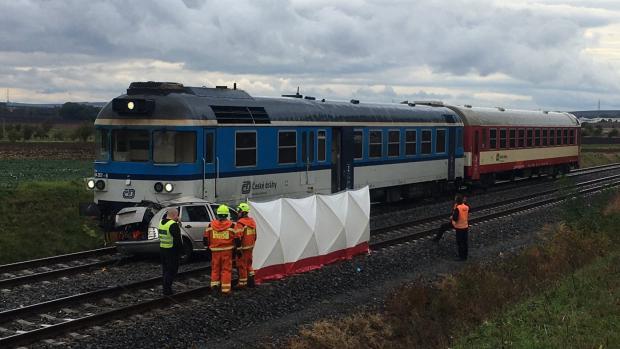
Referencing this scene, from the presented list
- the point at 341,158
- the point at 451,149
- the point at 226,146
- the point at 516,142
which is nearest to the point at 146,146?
the point at 226,146

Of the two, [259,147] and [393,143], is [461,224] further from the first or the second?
[393,143]

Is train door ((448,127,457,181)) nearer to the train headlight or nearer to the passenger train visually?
the passenger train

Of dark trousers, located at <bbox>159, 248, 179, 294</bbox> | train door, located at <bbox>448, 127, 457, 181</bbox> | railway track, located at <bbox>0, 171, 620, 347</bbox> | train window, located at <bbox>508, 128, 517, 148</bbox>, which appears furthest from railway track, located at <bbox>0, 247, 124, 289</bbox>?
train window, located at <bbox>508, 128, 517, 148</bbox>

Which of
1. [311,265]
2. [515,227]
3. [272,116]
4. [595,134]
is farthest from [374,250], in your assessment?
[595,134]

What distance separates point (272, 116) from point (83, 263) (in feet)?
19.2

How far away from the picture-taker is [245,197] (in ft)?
59.0

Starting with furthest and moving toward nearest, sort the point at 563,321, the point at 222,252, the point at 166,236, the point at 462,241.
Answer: the point at 462,241 < the point at 222,252 < the point at 166,236 < the point at 563,321

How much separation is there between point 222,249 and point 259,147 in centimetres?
589

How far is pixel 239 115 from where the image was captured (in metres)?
17.9

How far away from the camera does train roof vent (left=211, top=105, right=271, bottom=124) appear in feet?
56.9

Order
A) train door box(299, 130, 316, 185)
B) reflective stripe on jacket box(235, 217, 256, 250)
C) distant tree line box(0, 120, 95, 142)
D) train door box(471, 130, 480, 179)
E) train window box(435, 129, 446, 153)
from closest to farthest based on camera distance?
reflective stripe on jacket box(235, 217, 256, 250), train door box(299, 130, 316, 185), train window box(435, 129, 446, 153), train door box(471, 130, 480, 179), distant tree line box(0, 120, 95, 142)

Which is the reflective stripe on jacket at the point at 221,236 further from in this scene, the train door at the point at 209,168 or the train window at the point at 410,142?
the train window at the point at 410,142

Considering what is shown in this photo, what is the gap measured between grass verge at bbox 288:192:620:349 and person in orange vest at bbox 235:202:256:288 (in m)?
2.42

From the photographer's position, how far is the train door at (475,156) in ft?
98.2
